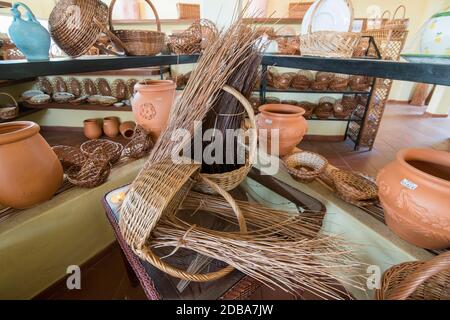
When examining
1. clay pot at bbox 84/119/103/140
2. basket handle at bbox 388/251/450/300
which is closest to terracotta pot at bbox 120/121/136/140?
clay pot at bbox 84/119/103/140

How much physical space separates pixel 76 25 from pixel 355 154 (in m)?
2.31

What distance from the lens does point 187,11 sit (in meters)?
2.35

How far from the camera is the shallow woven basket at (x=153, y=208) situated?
43cm

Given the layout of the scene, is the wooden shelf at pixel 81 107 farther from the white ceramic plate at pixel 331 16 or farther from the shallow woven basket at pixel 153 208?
the shallow woven basket at pixel 153 208

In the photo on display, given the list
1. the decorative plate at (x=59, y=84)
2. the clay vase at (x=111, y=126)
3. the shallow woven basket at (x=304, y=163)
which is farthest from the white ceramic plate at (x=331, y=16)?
the decorative plate at (x=59, y=84)

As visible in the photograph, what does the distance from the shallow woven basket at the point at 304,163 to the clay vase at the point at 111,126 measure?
6.97ft

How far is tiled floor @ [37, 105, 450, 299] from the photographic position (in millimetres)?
846

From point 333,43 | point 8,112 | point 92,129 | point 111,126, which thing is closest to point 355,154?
point 333,43

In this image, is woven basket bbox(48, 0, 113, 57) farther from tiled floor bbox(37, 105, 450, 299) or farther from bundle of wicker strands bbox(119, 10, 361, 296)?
tiled floor bbox(37, 105, 450, 299)

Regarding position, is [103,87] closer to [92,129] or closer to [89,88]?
[89,88]

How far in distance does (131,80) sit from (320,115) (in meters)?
2.08

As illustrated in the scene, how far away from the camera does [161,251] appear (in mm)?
546

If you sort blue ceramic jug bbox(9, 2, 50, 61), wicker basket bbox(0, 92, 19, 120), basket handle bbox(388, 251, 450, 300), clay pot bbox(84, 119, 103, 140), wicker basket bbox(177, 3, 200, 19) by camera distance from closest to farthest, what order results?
basket handle bbox(388, 251, 450, 300), blue ceramic jug bbox(9, 2, 50, 61), wicker basket bbox(0, 92, 19, 120), wicker basket bbox(177, 3, 200, 19), clay pot bbox(84, 119, 103, 140)

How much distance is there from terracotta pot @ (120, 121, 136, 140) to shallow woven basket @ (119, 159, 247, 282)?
2.01 m
